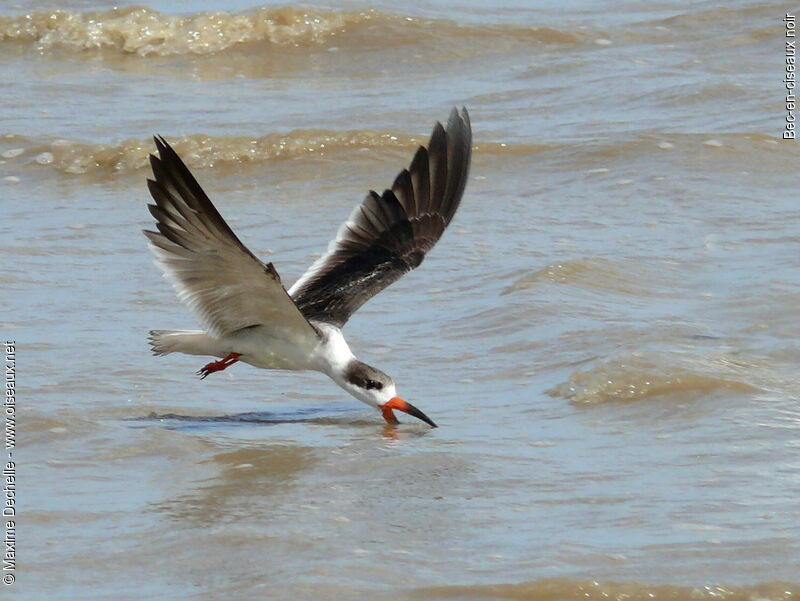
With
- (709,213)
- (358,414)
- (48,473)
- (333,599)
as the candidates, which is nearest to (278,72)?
(709,213)

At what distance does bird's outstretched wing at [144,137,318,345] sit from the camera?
6.17 m

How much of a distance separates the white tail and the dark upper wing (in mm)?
782

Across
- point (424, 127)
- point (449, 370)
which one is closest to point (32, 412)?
point (449, 370)

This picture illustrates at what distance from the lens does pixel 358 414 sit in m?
7.47

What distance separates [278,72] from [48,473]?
917cm

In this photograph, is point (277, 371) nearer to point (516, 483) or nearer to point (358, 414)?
point (358, 414)

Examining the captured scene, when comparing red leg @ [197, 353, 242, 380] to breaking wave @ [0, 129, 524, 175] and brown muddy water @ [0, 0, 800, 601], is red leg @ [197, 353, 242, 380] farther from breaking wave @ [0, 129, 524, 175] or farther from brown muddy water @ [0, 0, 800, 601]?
breaking wave @ [0, 129, 524, 175]

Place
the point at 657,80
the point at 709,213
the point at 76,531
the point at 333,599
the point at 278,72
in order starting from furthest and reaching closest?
the point at 278,72 < the point at 657,80 < the point at 709,213 < the point at 76,531 < the point at 333,599

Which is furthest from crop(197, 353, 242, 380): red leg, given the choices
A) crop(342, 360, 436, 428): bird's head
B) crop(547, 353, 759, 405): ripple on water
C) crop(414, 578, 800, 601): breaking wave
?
crop(414, 578, 800, 601): breaking wave

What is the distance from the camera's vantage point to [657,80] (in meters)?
13.4

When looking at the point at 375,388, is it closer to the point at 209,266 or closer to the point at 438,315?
the point at 209,266

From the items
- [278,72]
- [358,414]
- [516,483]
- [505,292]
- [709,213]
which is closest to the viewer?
[516,483]

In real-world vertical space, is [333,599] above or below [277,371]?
above

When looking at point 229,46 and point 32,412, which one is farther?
point 229,46
